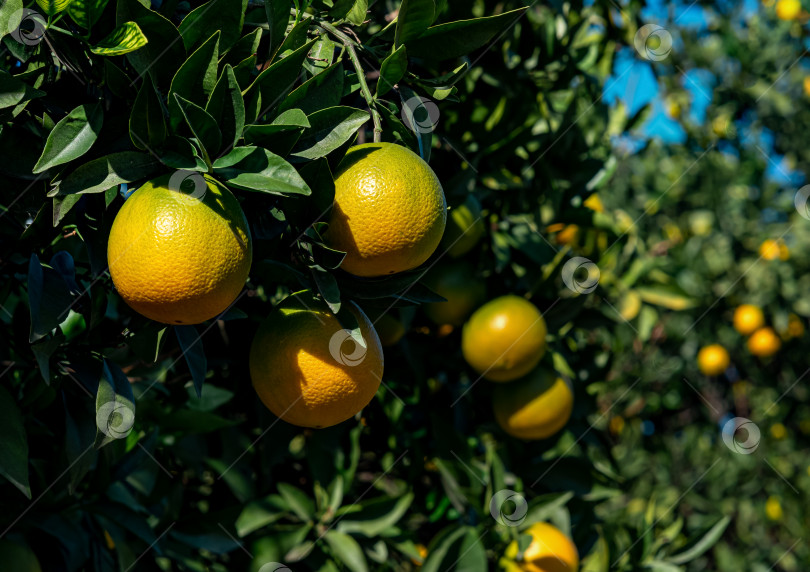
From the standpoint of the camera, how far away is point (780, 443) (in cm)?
341

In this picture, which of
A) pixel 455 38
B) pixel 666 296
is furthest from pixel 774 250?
pixel 455 38

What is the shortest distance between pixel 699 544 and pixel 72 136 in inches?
58.0

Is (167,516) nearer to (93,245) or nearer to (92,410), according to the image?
(92,410)

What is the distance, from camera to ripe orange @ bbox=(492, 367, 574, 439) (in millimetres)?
1477

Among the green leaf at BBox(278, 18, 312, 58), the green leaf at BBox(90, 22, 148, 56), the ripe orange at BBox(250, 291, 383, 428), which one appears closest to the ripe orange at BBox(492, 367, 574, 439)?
the ripe orange at BBox(250, 291, 383, 428)

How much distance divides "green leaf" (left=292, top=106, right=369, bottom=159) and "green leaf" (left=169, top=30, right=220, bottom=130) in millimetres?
110

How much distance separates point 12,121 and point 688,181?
10.2ft

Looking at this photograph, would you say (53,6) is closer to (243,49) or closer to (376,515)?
(243,49)

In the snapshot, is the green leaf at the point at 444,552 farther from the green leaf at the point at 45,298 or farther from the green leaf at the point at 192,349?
the green leaf at the point at 45,298

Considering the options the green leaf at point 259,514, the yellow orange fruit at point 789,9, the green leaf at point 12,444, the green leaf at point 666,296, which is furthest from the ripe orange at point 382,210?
the yellow orange fruit at point 789,9

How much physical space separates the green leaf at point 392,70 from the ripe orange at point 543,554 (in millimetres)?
910

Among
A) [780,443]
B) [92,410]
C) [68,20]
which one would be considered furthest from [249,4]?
[780,443]

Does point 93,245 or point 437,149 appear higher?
point 93,245

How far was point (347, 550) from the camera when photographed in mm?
1375
